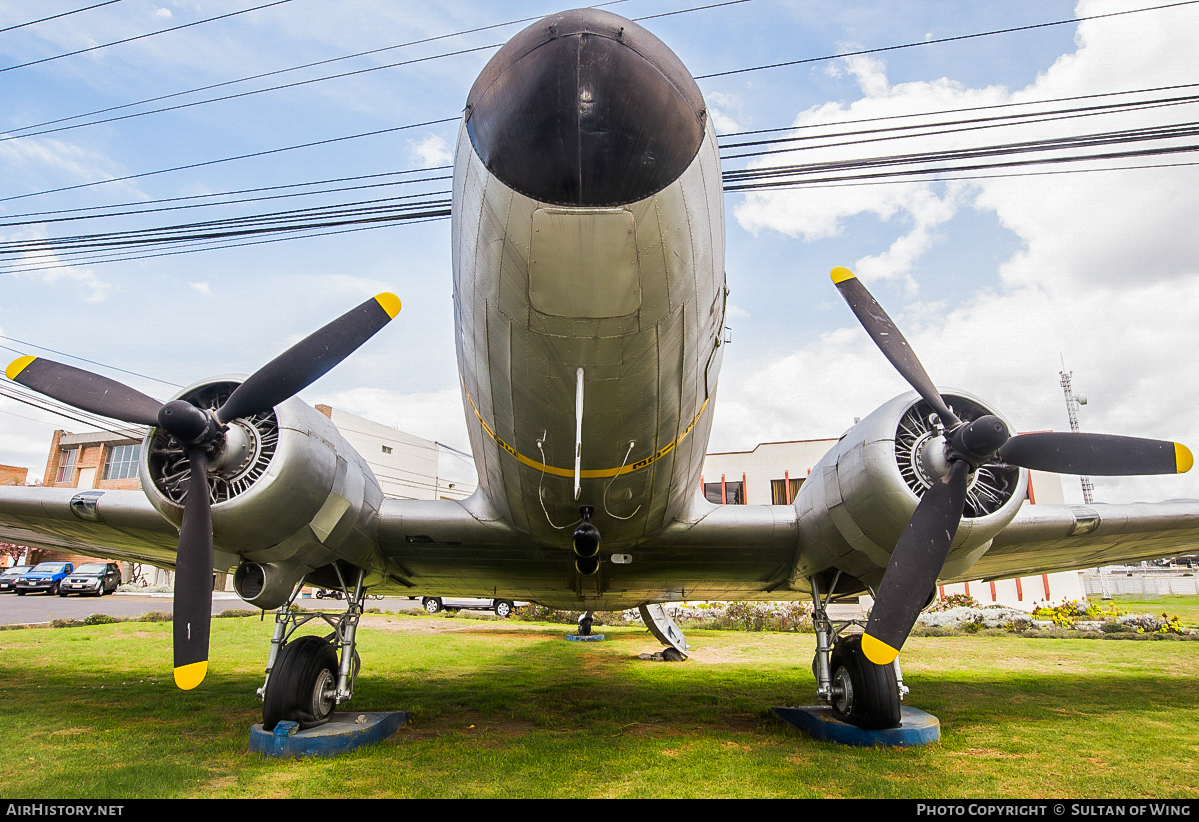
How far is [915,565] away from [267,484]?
17.6 ft

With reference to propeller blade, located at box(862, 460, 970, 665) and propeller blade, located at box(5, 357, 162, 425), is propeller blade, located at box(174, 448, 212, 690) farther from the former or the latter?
propeller blade, located at box(862, 460, 970, 665)

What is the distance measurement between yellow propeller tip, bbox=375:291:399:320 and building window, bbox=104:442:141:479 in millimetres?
49813

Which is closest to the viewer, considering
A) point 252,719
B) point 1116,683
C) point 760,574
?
point 252,719

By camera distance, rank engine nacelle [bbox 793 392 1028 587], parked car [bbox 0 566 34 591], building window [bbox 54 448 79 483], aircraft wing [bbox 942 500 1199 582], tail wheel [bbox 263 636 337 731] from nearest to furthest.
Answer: engine nacelle [bbox 793 392 1028 587] < tail wheel [bbox 263 636 337 731] < aircraft wing [bbox 942 500 1199 582] < parked car [bbox 0 566 34 591] < building window [bbox 54 448 79 483]

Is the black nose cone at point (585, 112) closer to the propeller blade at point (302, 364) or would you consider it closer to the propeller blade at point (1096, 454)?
the propeller blade at point (302, 364)

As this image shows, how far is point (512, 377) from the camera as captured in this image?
14.5 feet

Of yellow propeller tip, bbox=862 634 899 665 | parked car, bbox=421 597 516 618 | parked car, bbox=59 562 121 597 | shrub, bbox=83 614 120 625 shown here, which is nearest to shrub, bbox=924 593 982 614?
parked car, bbox=421 597 516 618

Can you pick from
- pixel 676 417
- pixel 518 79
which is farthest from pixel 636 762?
pixel 518 79

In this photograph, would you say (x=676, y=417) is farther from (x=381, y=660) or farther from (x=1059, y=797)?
(x=381, y=660)

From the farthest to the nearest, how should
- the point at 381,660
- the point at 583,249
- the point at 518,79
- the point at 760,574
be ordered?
the point at 381,660 < the point at 760,574 < the point at 583,249 < the point at 518,79

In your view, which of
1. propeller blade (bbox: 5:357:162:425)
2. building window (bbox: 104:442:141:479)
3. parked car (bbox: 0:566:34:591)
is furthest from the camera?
building window (bbox: 104:442:141:479)

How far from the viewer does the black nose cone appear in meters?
2.97

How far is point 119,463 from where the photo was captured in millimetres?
45500
